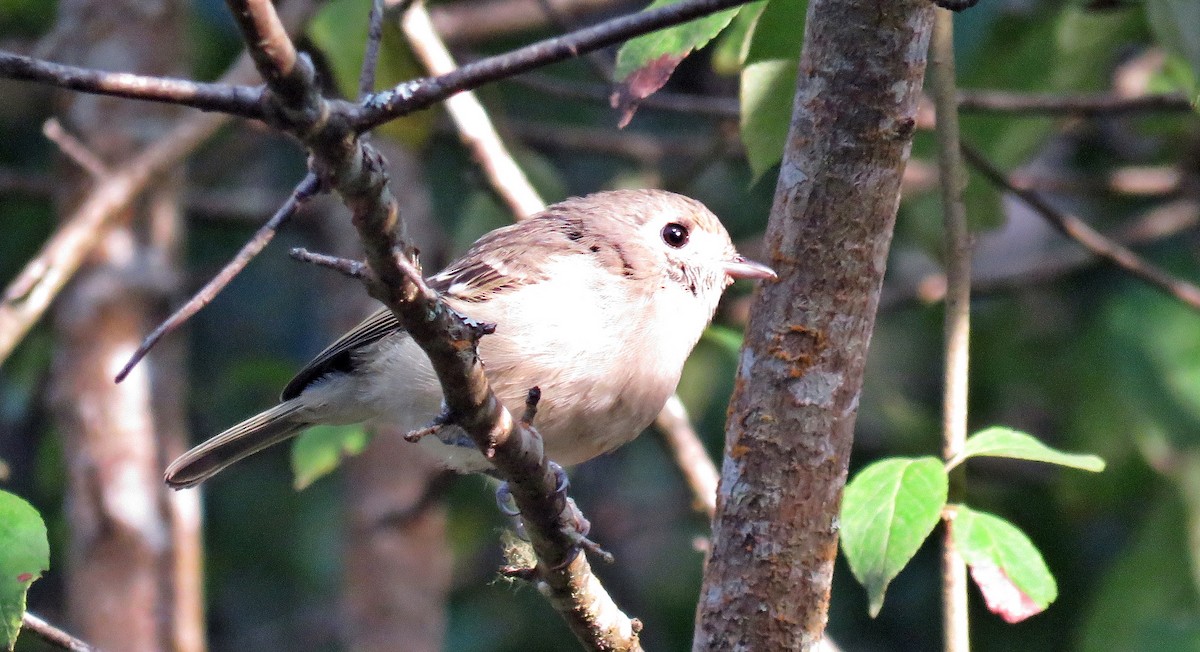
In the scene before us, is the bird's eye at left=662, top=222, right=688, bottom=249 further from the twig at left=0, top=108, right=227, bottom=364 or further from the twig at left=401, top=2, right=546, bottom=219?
the twig at left=0, top=108, right=227, bottom=364

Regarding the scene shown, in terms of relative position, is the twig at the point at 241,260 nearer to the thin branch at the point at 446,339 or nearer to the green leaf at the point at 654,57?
the thin branch at the point at 446,339

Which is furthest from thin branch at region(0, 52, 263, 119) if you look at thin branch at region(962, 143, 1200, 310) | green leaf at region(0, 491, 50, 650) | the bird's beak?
thin branch at region(962, 143, 1200, 310)

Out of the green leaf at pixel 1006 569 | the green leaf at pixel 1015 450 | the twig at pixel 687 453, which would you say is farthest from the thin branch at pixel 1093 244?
the green leaf at pixel 1006 569

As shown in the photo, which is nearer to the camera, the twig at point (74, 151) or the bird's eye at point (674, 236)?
the bird's eye at point (674, 236)

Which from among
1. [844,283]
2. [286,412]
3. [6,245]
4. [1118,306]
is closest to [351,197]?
[844,283]

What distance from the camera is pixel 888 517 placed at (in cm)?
263

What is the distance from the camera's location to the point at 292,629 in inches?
326

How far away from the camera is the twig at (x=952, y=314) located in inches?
116

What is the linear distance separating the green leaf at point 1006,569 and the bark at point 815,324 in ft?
1.13

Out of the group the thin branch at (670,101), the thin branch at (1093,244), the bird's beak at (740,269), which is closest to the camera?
the bird's beak at (740,269)

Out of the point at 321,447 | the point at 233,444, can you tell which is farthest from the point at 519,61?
the point at 233,444

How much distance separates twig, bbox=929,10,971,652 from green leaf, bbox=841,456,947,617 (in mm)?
231

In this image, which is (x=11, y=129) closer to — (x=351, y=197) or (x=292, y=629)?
(x=292, y=629)

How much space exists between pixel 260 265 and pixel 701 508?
4903 mm
